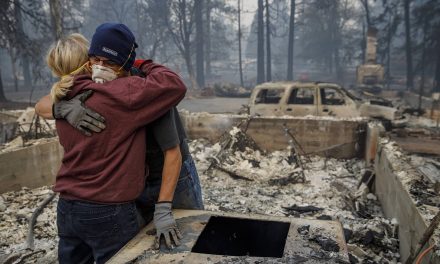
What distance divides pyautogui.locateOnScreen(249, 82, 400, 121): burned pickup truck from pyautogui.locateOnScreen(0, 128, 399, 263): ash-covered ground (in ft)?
5.91

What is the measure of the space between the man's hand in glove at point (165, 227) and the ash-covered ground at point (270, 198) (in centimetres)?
225

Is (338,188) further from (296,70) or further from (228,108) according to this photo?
(296,70)

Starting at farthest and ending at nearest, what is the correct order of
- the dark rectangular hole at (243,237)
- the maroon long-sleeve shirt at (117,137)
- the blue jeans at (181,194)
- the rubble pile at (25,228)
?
the rubble pile at (25,228), the blue jeans at (181,194), the dark rectangular hole at (243,237), the maroon long-sleeve shirt at (117,137)

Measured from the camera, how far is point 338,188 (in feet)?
21.1

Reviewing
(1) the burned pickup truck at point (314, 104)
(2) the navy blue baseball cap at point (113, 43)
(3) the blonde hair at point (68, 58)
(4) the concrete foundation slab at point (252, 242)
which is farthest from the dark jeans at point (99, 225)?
(1) the burned pickup truck at point (314, 104)

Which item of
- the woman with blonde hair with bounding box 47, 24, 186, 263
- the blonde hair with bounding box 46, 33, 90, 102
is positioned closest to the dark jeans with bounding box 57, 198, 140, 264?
the woman with blonde hair with bounding box 47, 24, 186, 263

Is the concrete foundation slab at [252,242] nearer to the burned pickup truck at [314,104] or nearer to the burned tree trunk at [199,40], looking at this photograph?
the burned pickup truck at [314,104]

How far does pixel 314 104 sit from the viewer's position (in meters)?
9.73

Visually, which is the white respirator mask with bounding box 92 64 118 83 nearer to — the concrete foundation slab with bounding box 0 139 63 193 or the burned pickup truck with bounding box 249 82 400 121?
the concrete foundation slab with bounding box 0 139 63 193

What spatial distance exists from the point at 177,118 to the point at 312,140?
6.53 meters

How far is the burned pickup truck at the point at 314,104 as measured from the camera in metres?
9.56

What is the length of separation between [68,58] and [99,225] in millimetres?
950

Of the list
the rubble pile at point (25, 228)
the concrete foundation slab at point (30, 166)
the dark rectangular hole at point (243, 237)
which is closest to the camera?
the dark rectangular hole at point (243, 237)

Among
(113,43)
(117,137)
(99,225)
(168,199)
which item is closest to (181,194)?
(168,199)
